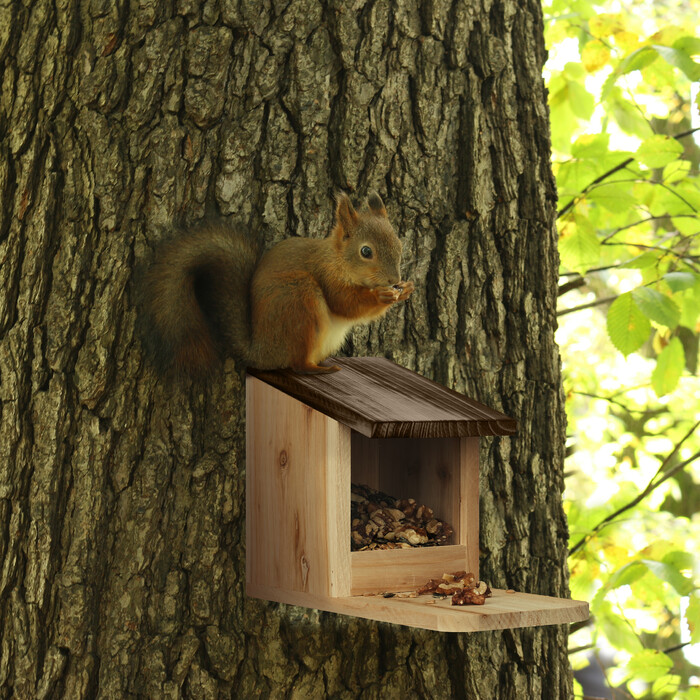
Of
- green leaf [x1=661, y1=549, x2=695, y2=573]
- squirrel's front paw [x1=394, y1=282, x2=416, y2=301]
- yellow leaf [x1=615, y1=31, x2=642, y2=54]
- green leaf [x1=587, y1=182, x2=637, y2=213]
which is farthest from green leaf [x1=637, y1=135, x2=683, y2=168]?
squirrel's front paw [x1=394, y1=282, x2=416, y2=301]

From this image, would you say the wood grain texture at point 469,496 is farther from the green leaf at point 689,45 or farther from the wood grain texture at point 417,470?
the green leaf at point 689,45

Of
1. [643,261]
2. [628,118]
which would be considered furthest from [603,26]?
[643,261]

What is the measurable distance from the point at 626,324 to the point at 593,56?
1.32 meters

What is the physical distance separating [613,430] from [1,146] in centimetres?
466

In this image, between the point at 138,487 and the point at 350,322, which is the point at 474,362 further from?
the point at 138,487

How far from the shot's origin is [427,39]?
6.08 feet

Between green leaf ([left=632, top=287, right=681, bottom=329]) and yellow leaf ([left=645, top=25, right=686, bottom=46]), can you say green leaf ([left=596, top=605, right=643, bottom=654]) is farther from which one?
yellow leaf ([left=645, top=25, right=686, bottom=46])

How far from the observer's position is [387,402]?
57.2 inches

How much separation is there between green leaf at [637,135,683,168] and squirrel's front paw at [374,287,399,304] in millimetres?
1219

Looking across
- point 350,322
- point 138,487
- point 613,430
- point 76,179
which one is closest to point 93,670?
point 138,487

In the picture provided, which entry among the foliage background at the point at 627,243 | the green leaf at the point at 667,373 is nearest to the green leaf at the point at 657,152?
the foliage background at the point at 627,243

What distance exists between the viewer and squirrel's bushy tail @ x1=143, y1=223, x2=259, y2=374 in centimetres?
157

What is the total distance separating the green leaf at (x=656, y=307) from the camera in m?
2.06

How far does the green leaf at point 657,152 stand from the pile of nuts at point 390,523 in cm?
133
